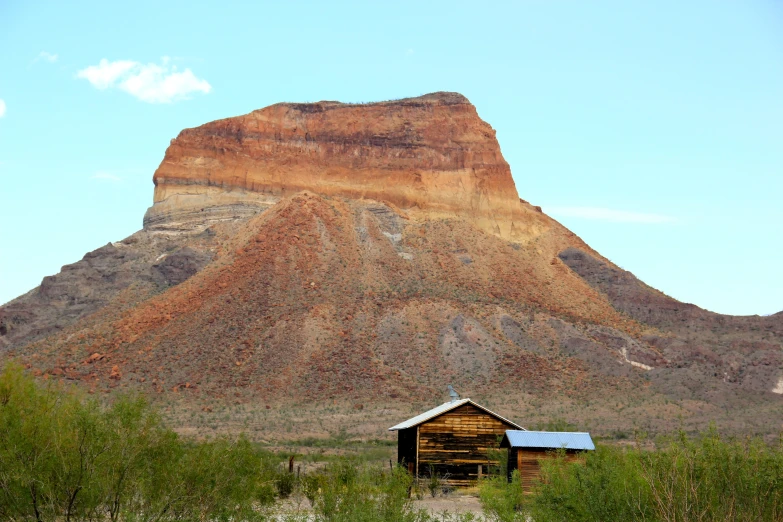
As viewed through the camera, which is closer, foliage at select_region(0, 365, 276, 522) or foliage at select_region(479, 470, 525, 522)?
foliage at select_region(0, 365, 276, 522)

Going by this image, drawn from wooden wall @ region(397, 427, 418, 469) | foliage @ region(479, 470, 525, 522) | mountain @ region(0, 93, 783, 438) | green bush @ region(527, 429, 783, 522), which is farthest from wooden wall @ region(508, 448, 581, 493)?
mountain @ region(0, 93, 783, 438)

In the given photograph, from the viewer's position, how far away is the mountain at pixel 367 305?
54.8 meters

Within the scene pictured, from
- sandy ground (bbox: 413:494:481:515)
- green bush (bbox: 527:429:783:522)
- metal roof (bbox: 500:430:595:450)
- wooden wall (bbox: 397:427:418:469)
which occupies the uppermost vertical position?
green bush (bbox: 527:429:783:522)

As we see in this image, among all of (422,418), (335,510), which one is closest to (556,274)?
(422,418)

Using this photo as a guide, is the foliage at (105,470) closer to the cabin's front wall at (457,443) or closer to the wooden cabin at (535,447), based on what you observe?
the wooden cabin at (535,447)

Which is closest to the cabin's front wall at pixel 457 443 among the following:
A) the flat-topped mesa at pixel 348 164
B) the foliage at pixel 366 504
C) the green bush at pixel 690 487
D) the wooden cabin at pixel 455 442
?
the wooden cabin at pixel 455 442

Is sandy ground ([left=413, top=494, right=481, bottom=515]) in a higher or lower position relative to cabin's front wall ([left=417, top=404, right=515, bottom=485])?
lower

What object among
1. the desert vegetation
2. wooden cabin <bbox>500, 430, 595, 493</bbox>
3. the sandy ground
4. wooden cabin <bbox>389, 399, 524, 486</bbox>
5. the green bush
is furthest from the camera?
wooden cabin <bbox>389, 399, 524, 486</bbox>

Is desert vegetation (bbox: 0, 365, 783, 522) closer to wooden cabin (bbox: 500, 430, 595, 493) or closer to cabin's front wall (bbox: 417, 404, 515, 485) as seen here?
wooden cabin (bbox: 500, 430, 595, 493)

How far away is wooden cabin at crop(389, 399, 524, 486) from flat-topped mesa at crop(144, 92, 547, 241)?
4434 cm

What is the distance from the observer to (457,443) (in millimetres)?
33281

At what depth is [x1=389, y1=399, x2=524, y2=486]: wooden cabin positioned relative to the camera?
33.2 m

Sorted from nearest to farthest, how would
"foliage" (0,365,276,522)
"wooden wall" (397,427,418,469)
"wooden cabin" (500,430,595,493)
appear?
"foliage" (0,365,276,522)
"wooden cabin" (500,430,595,493)
"wooden wall" (397,427,418,469)

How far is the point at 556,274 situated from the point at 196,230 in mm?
29453
